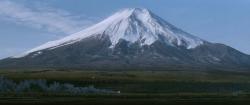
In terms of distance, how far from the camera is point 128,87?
538ft

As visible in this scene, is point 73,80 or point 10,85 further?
point 73,80

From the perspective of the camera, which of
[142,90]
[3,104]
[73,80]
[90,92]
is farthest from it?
[73,80]

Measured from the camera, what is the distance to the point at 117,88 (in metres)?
161

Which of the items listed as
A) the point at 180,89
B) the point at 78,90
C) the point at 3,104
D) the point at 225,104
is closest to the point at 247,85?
the point at 180,89

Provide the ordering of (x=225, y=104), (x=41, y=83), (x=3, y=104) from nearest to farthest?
(x=3, y=104)
(x=225, y=104)
(x=41, y=83)

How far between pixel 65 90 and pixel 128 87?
27.6 metres

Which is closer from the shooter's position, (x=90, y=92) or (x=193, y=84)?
(x=90, y=92)

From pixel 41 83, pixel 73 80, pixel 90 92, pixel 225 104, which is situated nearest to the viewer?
pixel 225 104

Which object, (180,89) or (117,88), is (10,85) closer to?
(117,88)

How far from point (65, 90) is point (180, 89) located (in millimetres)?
35900

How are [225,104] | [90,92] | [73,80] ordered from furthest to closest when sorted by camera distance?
1. [73,80]
2. [90,92]
3. [225,104]

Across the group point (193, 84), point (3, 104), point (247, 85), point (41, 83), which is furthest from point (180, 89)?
point (3, 104)

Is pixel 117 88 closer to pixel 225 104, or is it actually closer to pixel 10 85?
pixel 10 85

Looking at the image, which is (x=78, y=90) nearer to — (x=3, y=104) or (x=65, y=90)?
(x=65, y=90)
